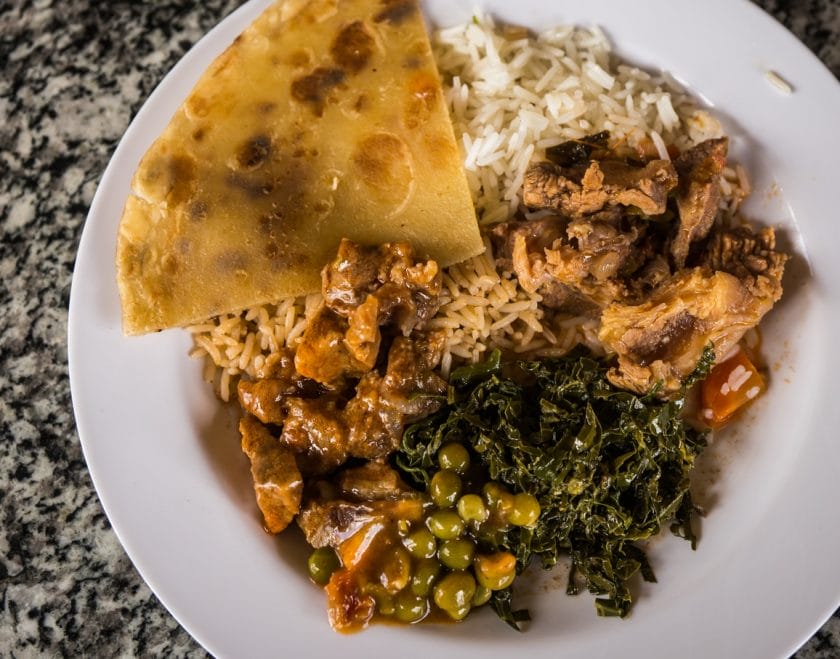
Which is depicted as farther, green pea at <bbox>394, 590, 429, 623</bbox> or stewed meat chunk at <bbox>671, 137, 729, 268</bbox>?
stewed meat chunk at <bbox>671, 137, 729, 268</bbox>

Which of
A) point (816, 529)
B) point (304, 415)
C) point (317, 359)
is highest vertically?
point (816, 529)

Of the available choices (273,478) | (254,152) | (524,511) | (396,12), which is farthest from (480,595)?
(396,12)

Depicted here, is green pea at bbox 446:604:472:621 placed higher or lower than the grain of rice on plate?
lower

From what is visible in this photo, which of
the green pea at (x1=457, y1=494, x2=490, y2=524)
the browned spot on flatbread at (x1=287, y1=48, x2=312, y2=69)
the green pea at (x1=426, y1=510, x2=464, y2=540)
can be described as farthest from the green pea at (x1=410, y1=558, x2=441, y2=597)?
the browned spot on flatbread at (x1=287, y1=48, x2=312, y2=69)

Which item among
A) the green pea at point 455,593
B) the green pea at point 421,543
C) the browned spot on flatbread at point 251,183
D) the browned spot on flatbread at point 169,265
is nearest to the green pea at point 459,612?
the green pea at point 455,593

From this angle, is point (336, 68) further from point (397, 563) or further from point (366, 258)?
point (397, 563)

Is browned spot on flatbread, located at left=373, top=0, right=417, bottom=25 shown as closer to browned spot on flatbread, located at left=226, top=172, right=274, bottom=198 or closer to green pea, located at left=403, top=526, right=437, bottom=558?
browned spot on flatbread, located at left=226, top=172, right=274, bottom=198

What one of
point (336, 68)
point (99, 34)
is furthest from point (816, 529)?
point (99, 34)

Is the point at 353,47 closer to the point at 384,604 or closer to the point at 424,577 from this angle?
the point at 424,577
